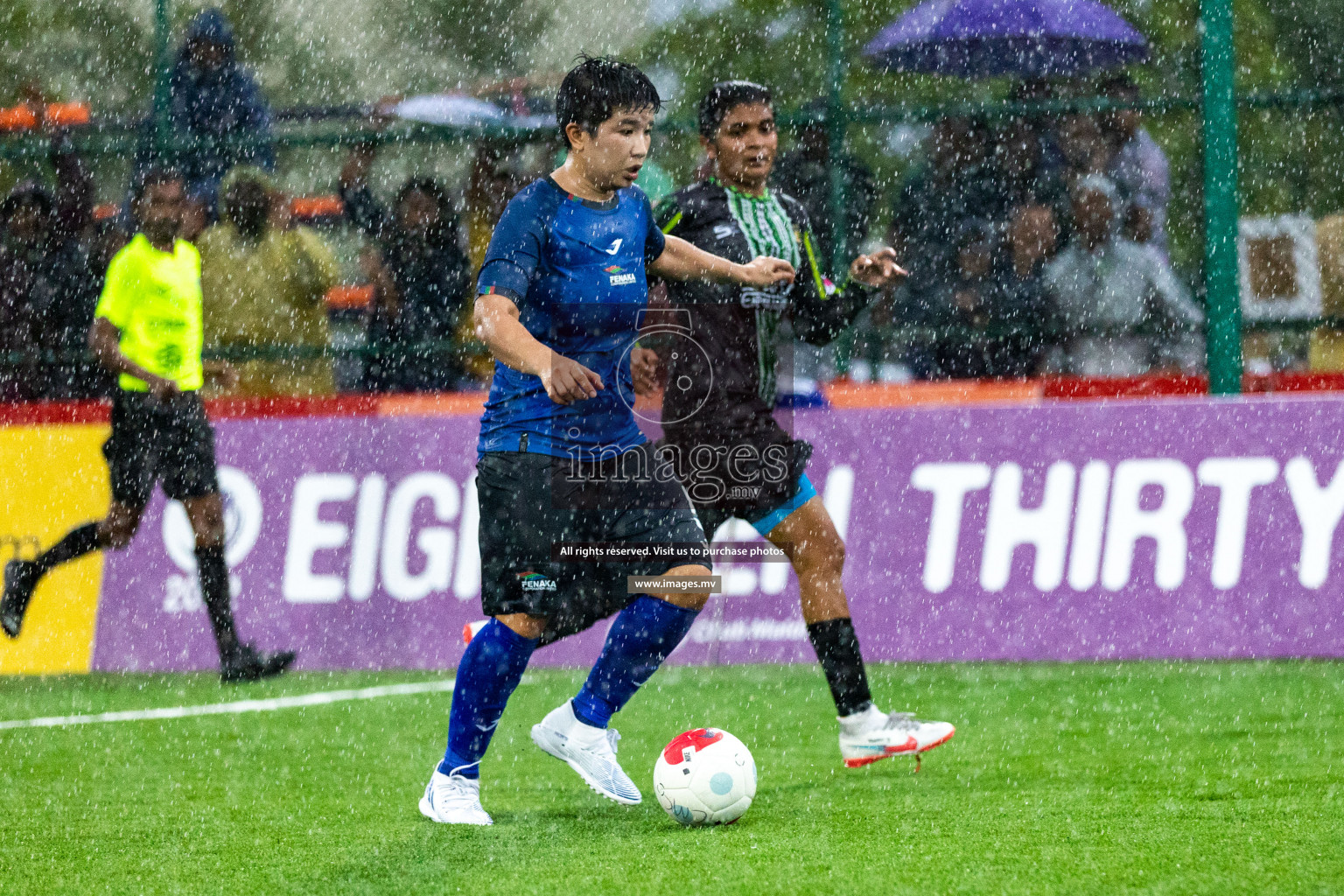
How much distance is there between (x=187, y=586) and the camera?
8.79m

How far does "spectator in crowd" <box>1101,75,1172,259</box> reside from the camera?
941cm

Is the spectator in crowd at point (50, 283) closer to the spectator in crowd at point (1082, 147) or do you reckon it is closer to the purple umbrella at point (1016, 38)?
the purple umbrella at point (1016, 38)

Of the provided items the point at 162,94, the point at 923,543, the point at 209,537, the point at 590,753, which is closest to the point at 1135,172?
the point at 923,543

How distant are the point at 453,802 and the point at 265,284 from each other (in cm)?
533

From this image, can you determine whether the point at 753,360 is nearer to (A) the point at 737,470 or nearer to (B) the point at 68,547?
(A) the point at 737,470

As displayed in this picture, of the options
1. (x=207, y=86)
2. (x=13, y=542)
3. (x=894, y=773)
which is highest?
(x=207, y=86)

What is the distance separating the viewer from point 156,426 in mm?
8406

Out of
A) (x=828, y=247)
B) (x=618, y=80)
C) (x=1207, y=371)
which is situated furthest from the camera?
(x=828, y=247)

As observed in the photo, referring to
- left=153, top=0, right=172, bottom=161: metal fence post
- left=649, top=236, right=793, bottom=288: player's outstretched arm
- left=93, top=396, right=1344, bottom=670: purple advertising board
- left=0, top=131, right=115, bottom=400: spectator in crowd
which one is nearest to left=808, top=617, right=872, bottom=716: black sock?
left=649, top=236, right=793, bottom=288: player's outstretched arm

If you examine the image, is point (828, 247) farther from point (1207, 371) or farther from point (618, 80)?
point (618, 80)

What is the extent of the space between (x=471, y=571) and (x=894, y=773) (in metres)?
3.29

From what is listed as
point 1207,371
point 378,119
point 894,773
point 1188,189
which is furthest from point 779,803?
point 1188,189

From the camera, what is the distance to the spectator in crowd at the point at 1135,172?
9.41 meters

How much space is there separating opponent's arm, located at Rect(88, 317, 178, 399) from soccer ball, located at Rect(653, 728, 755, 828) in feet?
14.1
